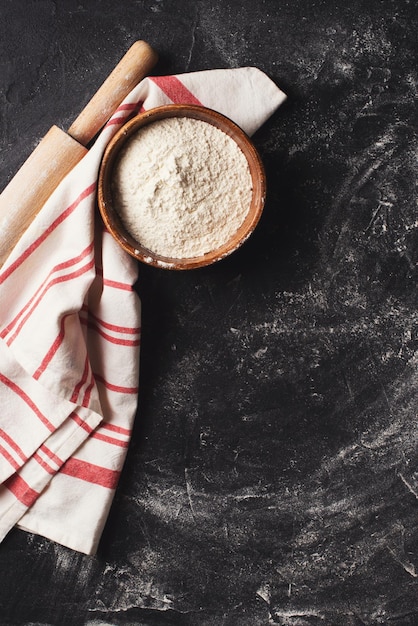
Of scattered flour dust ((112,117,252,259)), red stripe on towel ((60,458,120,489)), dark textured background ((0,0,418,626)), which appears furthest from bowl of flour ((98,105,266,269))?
red stripe on towel ((60,458,120,489))

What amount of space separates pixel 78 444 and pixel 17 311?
22 centimetres

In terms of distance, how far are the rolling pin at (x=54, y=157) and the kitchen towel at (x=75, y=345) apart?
0.02 meters

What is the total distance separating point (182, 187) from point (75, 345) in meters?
0.28

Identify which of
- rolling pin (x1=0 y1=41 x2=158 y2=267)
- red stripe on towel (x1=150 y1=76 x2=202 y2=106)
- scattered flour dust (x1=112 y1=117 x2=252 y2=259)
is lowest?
scattered flour dust (x1=112 y1=117 x2=252 y2=259)

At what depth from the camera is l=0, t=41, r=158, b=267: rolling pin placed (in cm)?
97

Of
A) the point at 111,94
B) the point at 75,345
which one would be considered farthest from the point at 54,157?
the point at 75,345

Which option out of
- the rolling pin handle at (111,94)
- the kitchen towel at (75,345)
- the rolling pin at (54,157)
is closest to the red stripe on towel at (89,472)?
the kitchen towel at (75,345)

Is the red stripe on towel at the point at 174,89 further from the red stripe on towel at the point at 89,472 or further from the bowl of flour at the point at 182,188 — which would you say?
the red stripe on towel at the point at 89,472

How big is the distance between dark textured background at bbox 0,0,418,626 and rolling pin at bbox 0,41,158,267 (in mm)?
68

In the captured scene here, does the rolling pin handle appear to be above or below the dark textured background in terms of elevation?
above

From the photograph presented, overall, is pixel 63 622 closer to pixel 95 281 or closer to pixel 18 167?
pixel 95 281

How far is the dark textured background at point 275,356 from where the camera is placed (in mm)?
1053

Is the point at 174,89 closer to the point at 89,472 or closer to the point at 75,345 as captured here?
the point at 75,345

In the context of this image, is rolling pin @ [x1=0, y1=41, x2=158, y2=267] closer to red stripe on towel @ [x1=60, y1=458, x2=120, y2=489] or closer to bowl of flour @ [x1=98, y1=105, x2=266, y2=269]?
bowl of flour @ [x1=98, y1=105, x2=266, y2=269]
